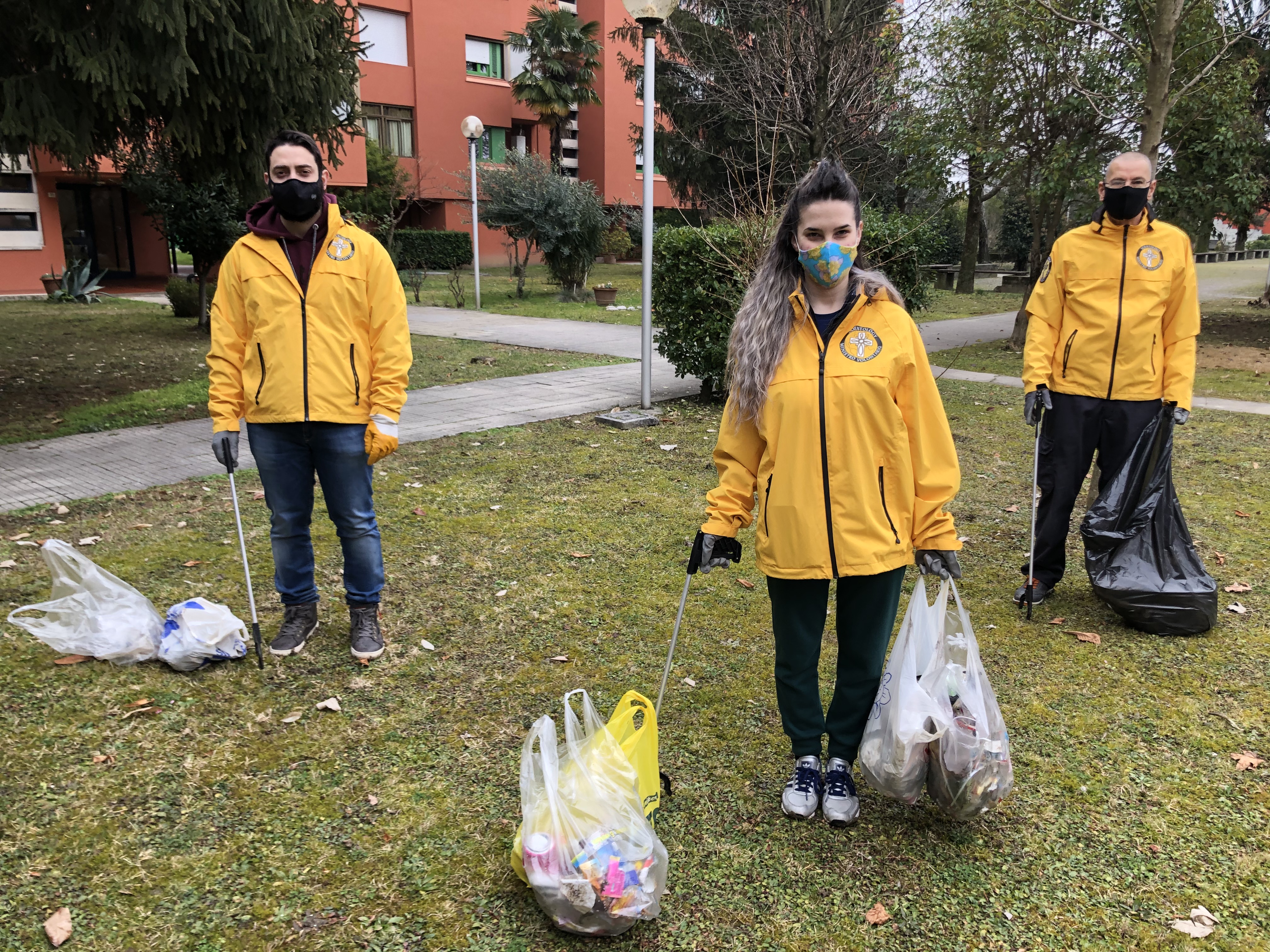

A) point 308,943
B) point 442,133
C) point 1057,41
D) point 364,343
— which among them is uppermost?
point 442,133

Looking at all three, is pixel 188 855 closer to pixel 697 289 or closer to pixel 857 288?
pixel 857 288

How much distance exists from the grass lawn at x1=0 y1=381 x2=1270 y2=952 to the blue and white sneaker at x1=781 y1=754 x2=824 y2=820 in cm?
6

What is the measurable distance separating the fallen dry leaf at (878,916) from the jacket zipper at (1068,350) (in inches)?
110

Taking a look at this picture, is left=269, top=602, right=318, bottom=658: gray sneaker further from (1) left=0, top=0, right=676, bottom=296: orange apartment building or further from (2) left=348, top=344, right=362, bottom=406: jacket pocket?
(1) left=0, top=0, right=676, bottom=296: orange apartment building

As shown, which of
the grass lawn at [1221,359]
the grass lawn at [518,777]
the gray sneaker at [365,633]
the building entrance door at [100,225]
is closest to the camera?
the grass lawn at [518,777]

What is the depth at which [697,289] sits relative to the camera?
8852mm

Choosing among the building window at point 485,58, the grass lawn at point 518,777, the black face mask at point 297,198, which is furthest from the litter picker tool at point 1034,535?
the building window at point 485,58

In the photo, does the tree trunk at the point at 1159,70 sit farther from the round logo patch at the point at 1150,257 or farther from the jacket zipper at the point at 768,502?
the jacket zipper at the point at 768,502

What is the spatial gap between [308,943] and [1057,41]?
41.9 feet

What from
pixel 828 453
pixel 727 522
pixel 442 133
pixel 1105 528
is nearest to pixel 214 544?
pixel 727 522

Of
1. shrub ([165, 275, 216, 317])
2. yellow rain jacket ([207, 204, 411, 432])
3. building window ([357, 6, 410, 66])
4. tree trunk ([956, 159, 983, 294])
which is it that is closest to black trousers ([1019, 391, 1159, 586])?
yellow rain jacket ([207, 204, 411, 432])

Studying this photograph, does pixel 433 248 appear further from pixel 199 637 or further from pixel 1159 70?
pixel 199 637

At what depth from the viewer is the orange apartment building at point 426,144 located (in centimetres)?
2042

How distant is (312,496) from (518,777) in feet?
5.04
